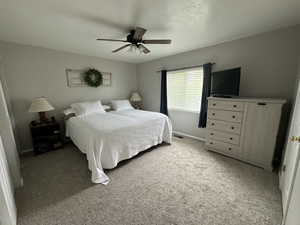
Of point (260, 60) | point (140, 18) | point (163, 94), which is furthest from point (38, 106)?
point (260, 60)

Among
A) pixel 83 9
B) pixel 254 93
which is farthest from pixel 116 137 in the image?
pixel 254 93

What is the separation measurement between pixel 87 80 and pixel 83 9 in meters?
2.16

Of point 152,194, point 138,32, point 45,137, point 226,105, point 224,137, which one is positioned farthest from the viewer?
point 45,137

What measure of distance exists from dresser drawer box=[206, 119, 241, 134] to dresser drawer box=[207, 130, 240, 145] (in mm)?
80

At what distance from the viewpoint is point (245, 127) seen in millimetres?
2178

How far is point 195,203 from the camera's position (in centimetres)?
149

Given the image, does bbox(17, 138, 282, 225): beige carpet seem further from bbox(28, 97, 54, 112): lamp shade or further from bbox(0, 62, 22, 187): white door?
bbox(28, 97, 54, 112): lamp shade

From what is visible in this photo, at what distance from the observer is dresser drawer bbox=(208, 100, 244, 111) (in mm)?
2192

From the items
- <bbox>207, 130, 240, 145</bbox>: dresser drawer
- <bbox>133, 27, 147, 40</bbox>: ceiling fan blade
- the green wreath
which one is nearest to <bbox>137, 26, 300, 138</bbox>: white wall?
<bbox>207, 130, 240, 145</bbox>: dresser drawer

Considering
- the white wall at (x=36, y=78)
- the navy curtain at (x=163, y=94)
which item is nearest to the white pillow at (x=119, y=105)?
the white wall at (x=36, y=78)

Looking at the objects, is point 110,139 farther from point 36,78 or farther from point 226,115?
point 36,78

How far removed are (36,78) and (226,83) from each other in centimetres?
391

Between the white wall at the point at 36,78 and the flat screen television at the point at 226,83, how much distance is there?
3067 millimetres

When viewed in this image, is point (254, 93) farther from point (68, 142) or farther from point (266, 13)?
point (68, 142)
